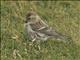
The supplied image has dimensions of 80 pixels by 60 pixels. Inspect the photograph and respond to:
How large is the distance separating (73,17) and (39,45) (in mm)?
2372

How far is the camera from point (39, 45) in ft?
26.8

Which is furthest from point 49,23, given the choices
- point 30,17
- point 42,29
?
point 42,29

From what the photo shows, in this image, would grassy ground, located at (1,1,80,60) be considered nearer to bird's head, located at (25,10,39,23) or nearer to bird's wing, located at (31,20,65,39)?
bird's wing, located at (31,20,65,39)

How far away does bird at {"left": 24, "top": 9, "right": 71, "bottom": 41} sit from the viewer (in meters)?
8.09

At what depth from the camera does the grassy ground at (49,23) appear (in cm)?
798

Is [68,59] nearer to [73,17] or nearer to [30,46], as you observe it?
[30,46]

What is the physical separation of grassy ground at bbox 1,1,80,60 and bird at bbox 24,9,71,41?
0.59ft

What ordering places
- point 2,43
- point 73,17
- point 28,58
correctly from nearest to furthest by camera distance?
1. point 28,58
2. point 2,43
3. point 73,17

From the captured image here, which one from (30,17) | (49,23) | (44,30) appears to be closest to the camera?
(44,30)

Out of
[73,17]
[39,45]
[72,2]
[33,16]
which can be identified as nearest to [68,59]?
[39,45]

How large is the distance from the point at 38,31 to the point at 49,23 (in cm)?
139

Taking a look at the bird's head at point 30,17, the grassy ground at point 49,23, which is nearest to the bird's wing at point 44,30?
the bird's head at point 30,17

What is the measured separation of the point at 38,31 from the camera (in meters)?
8.23

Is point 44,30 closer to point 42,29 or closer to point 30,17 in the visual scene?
point 42,29
